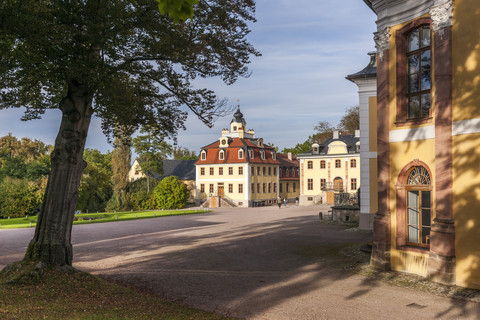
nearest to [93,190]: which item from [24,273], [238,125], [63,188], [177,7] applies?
[238,125]

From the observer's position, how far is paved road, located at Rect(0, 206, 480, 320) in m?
8.84

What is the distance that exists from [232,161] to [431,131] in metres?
43.8

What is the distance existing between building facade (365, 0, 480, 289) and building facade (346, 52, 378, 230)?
947 centimetres

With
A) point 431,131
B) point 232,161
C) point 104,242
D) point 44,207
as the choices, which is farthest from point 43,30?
point 232,161

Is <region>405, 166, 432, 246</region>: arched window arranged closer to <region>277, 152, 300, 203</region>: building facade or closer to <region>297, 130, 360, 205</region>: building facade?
<region>297, 130, 360, 205</region>: building facade

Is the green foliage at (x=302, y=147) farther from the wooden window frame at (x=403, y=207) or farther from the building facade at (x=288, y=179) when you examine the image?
the wooden window frame at (x=403, y=207)

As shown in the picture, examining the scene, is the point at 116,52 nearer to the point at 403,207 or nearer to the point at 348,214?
the point at 403,207

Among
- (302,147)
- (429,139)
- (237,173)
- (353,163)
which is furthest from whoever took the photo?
(302,147)

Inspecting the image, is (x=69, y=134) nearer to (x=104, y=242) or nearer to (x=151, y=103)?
(x=151, y=103)

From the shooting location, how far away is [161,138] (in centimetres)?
1393

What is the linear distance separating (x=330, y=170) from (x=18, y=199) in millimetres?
35333

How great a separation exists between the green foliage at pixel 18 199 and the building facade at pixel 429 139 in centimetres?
3498

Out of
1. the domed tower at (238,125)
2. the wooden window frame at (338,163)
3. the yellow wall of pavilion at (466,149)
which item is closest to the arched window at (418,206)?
the yellow wall of pavilion at (466,149)

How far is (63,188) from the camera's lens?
10.7 meters
